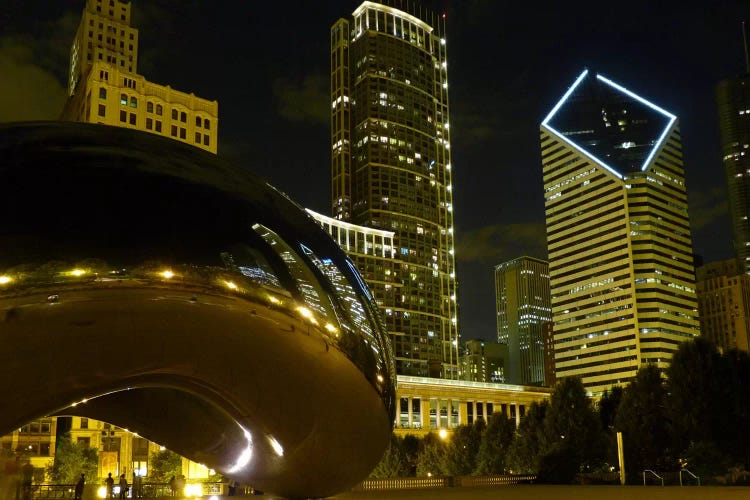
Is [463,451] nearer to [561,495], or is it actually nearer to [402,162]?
[561,495]

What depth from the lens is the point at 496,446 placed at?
55.5 metres

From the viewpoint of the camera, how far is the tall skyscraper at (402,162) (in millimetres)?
155625

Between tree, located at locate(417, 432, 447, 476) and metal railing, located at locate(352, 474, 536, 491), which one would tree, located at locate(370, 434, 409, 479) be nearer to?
tree, located at locate(417, 432, 447, 476)

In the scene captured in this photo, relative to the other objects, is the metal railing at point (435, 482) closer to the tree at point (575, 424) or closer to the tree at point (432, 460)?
the tree at point (575, 424)

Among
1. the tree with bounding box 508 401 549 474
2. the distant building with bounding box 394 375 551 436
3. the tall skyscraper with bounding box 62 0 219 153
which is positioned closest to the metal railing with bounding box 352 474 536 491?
the tree with bounding box 508 401 549 474

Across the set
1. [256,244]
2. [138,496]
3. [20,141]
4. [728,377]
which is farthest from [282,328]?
[728,377]

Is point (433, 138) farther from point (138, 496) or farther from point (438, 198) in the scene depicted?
point (138, 496)

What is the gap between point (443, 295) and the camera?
163 metres

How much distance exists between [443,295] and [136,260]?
16041 centimetres

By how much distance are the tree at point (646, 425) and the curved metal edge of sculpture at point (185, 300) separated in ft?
135

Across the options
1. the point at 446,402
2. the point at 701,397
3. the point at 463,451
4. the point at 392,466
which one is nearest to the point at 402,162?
the point at 446,402

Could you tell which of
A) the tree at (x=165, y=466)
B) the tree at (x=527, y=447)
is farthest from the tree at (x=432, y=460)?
the tree at (x=165, y=466)

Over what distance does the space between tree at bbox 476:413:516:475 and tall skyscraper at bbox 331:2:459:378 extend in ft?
286

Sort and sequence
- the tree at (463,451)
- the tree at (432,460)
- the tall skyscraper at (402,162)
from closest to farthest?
the tree at (463,451) → the tree at (432,460) → the tall skyscraper at (402,162)
